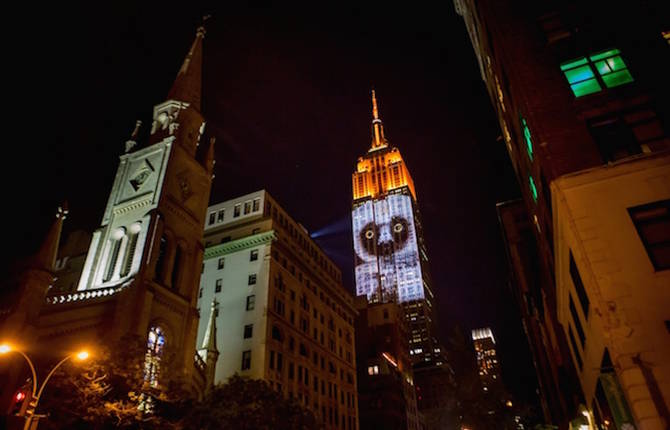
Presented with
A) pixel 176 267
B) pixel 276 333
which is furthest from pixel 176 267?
pixel 276 333

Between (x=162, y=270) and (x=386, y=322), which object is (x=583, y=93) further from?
(x=386, y=322)

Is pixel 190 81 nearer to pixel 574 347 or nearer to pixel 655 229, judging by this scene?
pixel 574 347

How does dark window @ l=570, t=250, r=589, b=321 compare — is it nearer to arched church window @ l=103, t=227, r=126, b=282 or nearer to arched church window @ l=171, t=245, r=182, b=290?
arched church window @ l=171, t=245, r=182, b=290

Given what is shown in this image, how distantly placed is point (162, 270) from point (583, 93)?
33.2 metres

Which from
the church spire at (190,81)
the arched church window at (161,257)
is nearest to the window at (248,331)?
the arched church window at (161,257)

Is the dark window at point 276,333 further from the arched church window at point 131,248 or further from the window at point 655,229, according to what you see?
the window at point 655,229

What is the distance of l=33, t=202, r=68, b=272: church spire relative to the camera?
31609mm

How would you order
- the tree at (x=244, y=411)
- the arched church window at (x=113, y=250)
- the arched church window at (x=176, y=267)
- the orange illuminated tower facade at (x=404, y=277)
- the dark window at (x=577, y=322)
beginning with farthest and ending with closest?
the orange illuminated tower facade at (x=404, y=277)
the arched church window at (x=176, y=267)
the arched church window at (x=113, y=250)
the tree at (x=244, y=411)
the dark window at (x=577, y=322)

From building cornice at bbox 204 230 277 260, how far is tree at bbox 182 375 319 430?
28.2 meters

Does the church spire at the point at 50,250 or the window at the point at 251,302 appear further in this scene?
the window at the point at 251,302

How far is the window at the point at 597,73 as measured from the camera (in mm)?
18938

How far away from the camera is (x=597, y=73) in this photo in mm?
19438

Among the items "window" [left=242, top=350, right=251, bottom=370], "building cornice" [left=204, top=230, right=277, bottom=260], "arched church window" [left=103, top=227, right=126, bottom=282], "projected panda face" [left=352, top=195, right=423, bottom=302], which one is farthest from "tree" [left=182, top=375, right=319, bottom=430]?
"projected panda face" [left=352, top=195, right=423, bottom=302]

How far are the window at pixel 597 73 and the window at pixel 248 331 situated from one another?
1635 inches
